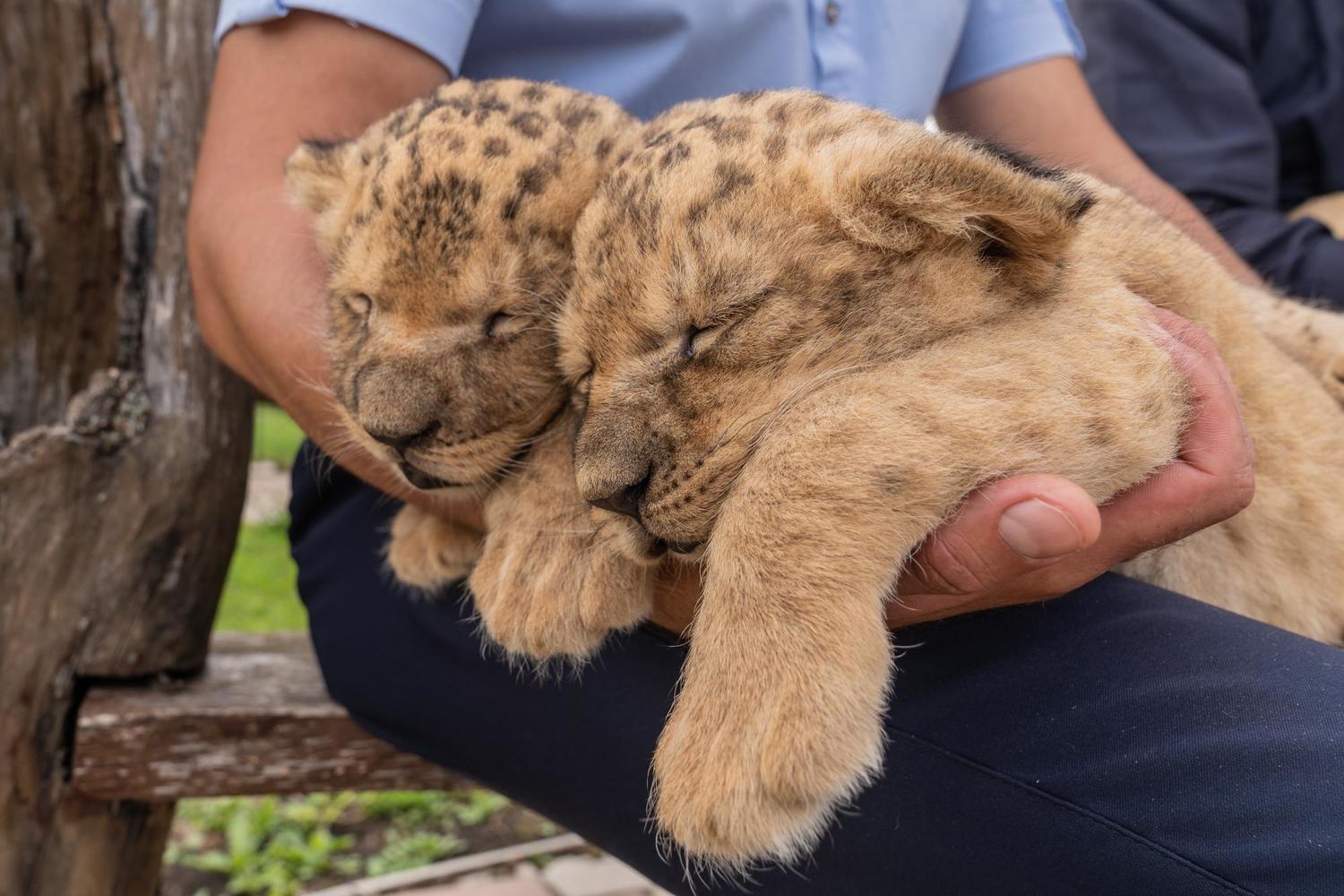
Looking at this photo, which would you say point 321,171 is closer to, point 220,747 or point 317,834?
point 220,747

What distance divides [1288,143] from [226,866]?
509cm

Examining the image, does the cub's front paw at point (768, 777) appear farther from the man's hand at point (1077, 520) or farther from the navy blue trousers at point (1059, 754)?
the navy blue trousers at point (1059, 754)

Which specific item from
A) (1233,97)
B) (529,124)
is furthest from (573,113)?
(1233,97)

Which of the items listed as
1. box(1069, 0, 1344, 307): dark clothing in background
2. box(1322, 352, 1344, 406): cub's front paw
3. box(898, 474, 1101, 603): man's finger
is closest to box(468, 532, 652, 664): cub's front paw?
box(898, 474, 1101, 603): man's finger

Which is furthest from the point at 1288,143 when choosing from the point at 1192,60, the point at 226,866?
the point at 226,866

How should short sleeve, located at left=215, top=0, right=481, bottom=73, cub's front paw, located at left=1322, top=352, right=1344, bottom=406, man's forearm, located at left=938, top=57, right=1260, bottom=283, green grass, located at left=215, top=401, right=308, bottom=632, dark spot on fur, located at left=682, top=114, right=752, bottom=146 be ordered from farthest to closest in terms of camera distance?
green grass, located at left=215, top=401, right=308, bottom=632
man's forearm, located at left=938, top=57, right=1260, bottom=283
cub's front paw, located at left=1322, top=352, right=1344, bottom=406
short sleeve, located at left=215, top=0, right=481, bottom=73
dark spot on fur, located at left=682, top=114, right=752, bottom=146

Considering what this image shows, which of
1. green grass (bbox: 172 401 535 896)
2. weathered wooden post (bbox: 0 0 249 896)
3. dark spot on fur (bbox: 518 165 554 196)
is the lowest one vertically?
green grass (bbox: 172 401 535 896)

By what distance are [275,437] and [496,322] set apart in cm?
1162

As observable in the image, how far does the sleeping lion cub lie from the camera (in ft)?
4.73

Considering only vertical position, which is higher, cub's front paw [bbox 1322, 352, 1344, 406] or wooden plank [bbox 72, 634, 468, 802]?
cub's front paw [bbox 1322, 352, 1344, 406]

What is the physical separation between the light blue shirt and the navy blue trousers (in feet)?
4.44

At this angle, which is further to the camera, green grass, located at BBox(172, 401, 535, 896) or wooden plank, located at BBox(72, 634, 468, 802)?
green grass, located at BBox(172, 401, 535, 896)

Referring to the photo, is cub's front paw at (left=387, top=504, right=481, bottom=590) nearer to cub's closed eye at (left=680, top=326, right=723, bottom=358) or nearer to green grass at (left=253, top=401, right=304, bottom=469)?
cub's closed eye at (left=680, top=326, right=723, bottom=358)

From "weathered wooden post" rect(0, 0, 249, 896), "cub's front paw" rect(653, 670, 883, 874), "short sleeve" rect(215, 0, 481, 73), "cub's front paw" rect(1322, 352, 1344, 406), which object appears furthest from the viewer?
"weathered wooden post" rect(0, 0, 249, 896)
